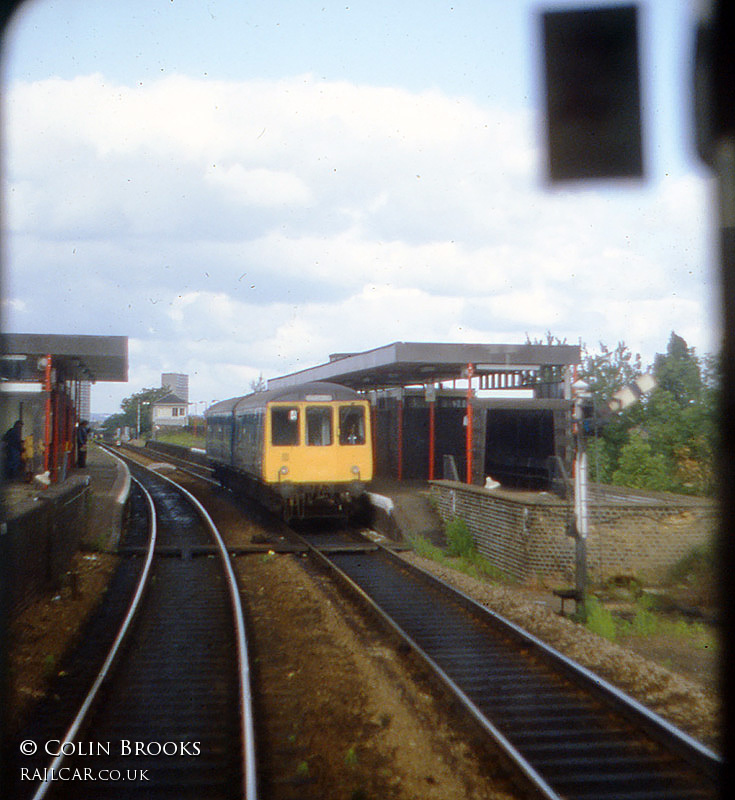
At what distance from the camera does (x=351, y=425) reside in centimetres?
1504

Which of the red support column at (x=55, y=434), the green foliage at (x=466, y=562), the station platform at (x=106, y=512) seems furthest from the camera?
the red support column at (x=55, y=434)

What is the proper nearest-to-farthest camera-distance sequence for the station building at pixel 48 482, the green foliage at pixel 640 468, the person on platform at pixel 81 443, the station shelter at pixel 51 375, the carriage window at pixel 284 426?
the station building at pixel 48 482 → the station shelter at pixel 51 375 → the carriage window at pixel 284 426 → the green foliage at pixel 640 468 → the person on platform at pixel 81 443

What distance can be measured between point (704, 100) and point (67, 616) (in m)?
8.07

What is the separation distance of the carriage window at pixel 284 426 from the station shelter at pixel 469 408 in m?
2.21

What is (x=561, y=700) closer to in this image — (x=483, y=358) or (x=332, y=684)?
(x=332, y=684)

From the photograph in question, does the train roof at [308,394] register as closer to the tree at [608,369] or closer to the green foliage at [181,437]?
the tree at [608,369]

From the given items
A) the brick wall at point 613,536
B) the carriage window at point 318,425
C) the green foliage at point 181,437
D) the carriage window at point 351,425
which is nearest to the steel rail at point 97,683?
the carriage window at point 318,425

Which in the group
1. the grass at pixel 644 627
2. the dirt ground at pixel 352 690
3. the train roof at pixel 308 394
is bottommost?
the grass at pixel 644 627

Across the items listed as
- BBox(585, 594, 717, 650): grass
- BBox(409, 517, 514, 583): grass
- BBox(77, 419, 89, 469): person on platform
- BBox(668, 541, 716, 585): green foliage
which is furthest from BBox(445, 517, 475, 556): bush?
BBox(77, 419, 89, 469): person on platform

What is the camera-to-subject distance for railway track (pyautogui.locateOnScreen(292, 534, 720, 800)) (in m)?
4.15

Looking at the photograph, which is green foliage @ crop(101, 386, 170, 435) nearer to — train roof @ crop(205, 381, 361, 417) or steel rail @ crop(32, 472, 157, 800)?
train roof @ crop(205, 381, 361, 417)

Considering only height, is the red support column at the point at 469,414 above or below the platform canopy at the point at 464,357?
below

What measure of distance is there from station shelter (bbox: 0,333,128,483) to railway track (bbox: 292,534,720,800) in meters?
6.01

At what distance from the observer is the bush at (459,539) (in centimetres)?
1259
